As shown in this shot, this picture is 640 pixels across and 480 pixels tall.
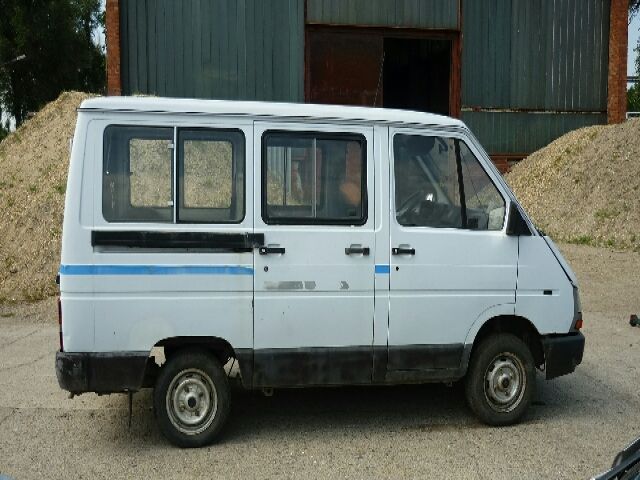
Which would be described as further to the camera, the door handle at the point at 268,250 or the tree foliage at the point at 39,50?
the tree foliage at the point at 39,50

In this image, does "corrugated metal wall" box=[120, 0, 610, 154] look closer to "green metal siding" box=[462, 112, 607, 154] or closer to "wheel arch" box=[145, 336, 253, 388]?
"green metal siding" box=[462, 112, 607, 154]

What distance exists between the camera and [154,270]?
190 inches

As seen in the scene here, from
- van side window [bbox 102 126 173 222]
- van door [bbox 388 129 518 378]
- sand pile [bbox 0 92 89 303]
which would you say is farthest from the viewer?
sand pile [bbox 0 92 89 303]

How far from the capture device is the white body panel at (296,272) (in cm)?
475

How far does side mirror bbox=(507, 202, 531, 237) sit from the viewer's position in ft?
17.6

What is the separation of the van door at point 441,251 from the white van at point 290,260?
12mm

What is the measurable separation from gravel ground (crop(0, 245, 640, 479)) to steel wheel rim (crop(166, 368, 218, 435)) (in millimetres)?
208

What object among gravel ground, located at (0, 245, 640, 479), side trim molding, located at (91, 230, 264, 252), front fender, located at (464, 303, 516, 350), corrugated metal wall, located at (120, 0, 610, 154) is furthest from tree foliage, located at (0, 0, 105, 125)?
front fender, located at (464, 303, 516, 350)

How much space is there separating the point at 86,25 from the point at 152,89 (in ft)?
93.4

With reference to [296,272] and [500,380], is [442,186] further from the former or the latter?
[500,380]

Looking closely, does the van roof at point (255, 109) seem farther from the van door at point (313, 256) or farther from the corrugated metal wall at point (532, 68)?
the corrugated metal wall at point (532, 68)

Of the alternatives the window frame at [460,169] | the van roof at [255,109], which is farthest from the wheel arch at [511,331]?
the van roof at [255,109]

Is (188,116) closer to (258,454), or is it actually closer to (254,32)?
(258,454)

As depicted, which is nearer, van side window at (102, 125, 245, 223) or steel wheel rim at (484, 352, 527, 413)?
van side window at (102, 125, 245, 223)
